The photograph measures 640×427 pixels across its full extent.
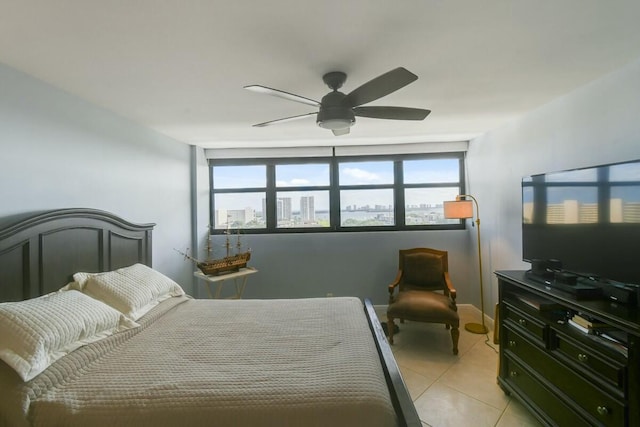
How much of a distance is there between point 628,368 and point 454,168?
306 cm

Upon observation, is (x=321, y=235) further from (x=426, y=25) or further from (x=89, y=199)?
(x=426, y=25)

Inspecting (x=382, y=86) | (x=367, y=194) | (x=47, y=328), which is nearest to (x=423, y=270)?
(x=367, y=194)

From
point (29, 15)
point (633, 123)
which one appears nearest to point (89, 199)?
point (29, 15)

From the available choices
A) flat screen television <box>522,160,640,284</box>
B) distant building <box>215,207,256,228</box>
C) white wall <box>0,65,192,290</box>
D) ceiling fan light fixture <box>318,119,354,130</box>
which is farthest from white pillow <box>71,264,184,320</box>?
flat screen television <box>522,160,640,284</box>

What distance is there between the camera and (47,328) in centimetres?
129

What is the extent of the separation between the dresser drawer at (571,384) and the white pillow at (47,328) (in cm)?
268

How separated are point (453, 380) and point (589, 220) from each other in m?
1.61

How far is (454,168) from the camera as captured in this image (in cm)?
395

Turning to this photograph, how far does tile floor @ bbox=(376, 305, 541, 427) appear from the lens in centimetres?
191

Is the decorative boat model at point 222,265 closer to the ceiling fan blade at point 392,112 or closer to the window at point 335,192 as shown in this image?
the window at point 335,192

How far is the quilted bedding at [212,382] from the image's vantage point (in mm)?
1073

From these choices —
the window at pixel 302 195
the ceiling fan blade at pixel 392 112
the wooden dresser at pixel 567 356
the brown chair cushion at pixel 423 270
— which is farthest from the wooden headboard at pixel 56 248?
the wooden dresser at pixel 567 356

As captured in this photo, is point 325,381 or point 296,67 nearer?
point 325,381

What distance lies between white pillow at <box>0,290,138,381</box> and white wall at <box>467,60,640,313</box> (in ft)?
11.2
